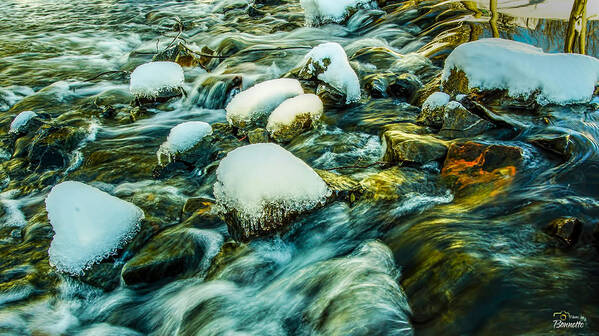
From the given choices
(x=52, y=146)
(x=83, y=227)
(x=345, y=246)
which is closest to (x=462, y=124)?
(x=345, y=246)

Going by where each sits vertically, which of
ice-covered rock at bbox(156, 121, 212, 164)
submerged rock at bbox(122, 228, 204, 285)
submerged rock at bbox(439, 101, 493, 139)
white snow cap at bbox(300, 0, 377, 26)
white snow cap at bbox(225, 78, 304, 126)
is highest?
white snow cap at bbox(300, 0, 377, 26)

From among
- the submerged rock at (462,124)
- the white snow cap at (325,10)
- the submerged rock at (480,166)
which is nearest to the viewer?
the submerged rock at (480,166)

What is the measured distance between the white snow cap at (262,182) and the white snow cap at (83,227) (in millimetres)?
782

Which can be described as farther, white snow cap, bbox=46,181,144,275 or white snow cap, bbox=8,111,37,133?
white snow cap, bbox=8,111,37,133

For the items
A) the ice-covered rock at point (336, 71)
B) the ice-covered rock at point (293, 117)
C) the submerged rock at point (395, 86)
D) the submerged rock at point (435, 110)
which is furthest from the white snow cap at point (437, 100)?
the ice-covered rock at point (293, 117)

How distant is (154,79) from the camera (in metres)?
5.84

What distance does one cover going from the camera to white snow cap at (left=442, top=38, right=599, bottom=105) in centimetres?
412

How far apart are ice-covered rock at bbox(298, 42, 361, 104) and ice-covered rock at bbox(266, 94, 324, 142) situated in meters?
0.62

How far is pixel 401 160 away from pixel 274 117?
1.50 m

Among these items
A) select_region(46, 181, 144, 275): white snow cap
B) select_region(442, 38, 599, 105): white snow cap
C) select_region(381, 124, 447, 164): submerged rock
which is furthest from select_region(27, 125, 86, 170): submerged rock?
select_region(442, 38, 599, 105): white snow cap

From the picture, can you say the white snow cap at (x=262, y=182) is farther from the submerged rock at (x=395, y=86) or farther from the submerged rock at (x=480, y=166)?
the submerged rock at (x=395, y=86)

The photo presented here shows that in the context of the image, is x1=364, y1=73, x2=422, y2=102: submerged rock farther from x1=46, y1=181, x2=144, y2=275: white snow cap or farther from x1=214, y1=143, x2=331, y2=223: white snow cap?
x1=46, y1=181, x2=144, y2=275: white snow cap

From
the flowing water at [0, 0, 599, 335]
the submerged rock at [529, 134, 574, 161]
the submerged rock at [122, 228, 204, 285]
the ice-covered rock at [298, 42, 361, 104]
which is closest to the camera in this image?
the flowing water at [0, 0, 599, 335]

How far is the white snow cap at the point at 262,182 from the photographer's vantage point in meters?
2.79
